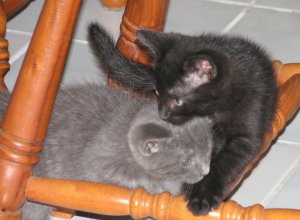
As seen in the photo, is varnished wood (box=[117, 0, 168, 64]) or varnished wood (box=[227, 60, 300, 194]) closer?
varnished wood (box=[227, 60, 300, 194])

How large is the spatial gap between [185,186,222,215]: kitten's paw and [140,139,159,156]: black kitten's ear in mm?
122

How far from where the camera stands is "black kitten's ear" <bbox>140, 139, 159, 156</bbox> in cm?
144

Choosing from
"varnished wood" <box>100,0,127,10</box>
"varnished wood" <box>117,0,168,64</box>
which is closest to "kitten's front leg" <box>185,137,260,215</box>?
"varnished wood" <box>117,0,168,64</box>

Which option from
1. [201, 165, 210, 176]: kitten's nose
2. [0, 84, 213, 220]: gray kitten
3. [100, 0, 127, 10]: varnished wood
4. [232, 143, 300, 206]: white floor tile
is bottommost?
[100, 0, 127, 10]: varnished wood

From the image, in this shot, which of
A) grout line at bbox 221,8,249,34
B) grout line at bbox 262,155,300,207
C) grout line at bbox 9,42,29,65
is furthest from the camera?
grout line at bbox 221,8,249,34

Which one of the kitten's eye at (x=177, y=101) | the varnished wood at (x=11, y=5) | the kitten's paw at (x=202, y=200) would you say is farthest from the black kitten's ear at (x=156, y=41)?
the varnished wood at (x=11, y=5)

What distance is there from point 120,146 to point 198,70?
0.24 metres

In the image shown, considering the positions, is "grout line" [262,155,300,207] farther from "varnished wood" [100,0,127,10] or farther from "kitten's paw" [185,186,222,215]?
"varnished wood" [100,0,127,10]

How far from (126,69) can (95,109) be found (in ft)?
0.59

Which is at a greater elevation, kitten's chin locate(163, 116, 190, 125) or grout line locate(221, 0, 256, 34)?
kitten's chin locate(163, 116, 190, 125)

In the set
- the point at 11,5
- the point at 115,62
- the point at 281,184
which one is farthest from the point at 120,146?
the point at 11,5

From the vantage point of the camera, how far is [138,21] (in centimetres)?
179

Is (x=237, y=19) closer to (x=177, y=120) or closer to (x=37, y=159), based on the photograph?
(x=177, y=120)

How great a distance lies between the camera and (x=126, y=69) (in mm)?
1710
